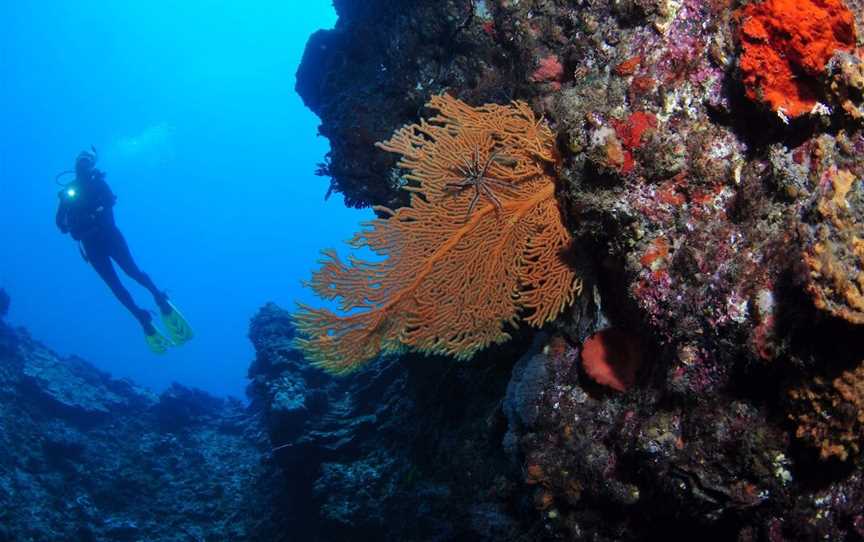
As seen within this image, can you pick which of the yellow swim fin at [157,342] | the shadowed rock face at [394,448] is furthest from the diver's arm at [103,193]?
the shadowed rock face at [394,448]

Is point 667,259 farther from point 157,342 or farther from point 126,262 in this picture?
point 126,262

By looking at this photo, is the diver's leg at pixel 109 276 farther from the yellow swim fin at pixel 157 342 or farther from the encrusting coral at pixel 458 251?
the encrusting coral at pixel 458 251

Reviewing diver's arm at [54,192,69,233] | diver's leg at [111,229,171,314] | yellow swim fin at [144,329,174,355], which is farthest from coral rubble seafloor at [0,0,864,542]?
diver's leg at [111,229,171,314]

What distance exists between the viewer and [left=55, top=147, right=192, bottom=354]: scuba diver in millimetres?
15273

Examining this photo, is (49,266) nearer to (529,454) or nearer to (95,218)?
(95,218)

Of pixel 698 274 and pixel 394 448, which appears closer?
pixel 698 274

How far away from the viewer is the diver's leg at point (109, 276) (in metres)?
16.3

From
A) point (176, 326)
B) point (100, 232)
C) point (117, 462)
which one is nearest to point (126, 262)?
point (100, 232)

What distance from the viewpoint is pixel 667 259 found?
113 inches

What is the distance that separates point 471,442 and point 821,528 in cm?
423

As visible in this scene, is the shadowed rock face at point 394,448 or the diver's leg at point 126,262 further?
the diver's leg at point 126,262

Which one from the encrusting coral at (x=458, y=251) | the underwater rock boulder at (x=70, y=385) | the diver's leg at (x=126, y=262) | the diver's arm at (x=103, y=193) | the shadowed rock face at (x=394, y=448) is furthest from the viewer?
the diver's leg at (x=126, y=262)

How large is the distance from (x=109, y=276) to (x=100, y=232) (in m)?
1.60

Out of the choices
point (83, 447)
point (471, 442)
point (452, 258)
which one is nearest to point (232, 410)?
point (83, 447)
